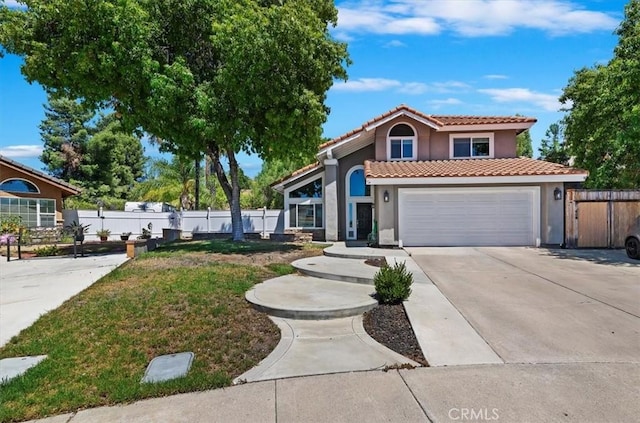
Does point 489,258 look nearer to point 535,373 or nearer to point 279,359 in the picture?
point 535,373

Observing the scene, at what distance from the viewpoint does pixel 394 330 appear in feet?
19.2

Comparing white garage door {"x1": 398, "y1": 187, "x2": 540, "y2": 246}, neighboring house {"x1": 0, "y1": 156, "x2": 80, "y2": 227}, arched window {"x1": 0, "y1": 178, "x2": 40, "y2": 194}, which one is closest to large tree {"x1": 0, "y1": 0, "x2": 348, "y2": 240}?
white garage door {"x1": 398, "y1": 187, "x2": 540, "y2": 246}

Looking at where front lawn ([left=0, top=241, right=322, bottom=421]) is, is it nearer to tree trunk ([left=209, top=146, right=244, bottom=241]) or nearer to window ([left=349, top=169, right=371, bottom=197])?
tree trunk ([left=209, top=146, right=244, bottom=241])

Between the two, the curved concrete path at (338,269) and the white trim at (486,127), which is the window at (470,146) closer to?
the white trim at (486,127)

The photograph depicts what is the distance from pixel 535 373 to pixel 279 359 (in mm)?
2901

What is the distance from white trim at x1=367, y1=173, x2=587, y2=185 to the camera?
14.7m

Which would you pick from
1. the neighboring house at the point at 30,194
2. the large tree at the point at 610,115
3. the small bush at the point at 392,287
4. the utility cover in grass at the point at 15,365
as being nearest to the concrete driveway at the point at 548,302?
the small bush at the point at 392,287

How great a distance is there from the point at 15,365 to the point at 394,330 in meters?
5.00

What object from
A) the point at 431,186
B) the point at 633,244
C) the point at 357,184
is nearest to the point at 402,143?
the point at 357,184

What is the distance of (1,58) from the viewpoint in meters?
14.7

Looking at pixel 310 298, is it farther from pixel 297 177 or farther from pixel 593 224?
pixel 297 177

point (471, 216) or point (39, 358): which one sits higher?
point (471, 216)

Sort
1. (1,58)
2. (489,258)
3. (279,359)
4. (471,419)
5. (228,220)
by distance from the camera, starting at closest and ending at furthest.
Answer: (471,419), (279,359), (489,258), (1,58), (228,220)

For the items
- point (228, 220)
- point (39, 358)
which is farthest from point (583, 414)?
point (228, 220)
